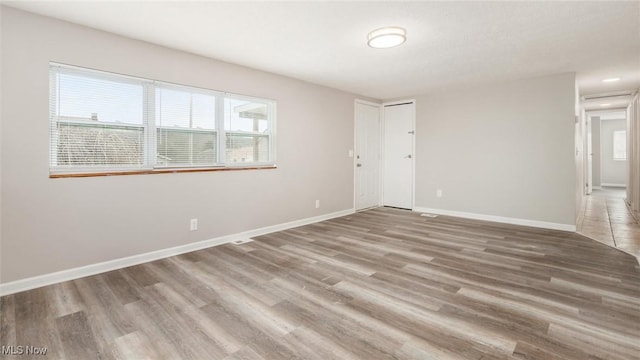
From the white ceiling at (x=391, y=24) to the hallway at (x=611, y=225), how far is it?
225 cm

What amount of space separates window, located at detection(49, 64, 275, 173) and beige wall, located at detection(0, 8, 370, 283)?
0.11m

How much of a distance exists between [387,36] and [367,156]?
135 inches

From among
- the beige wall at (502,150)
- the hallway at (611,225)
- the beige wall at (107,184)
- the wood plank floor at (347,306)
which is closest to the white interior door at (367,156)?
the beige wall at (502,150)

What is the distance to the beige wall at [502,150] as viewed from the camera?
438 centimetres

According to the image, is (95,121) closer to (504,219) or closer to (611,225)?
(504,219)

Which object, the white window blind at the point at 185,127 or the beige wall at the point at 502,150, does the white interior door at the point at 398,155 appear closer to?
the beige wall at the point at 502,150

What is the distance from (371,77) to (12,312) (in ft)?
14.9

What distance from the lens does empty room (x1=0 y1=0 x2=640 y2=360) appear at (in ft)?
6.23

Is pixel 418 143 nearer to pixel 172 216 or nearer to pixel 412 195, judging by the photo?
pixel 412 195

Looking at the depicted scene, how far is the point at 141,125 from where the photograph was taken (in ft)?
10.1

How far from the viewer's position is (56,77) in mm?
2602

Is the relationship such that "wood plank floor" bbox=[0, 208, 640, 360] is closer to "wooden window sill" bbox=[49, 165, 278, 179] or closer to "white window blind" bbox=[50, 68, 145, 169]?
"wooden window sill" bbox=[49, 165, 278, 179]

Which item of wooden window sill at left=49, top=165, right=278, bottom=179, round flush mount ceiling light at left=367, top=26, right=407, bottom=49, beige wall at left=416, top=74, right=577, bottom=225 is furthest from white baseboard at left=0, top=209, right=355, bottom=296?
beige wall at left=416, top=74, right=577, bottom=225

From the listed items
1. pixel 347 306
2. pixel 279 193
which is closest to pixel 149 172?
pixel 279 193
